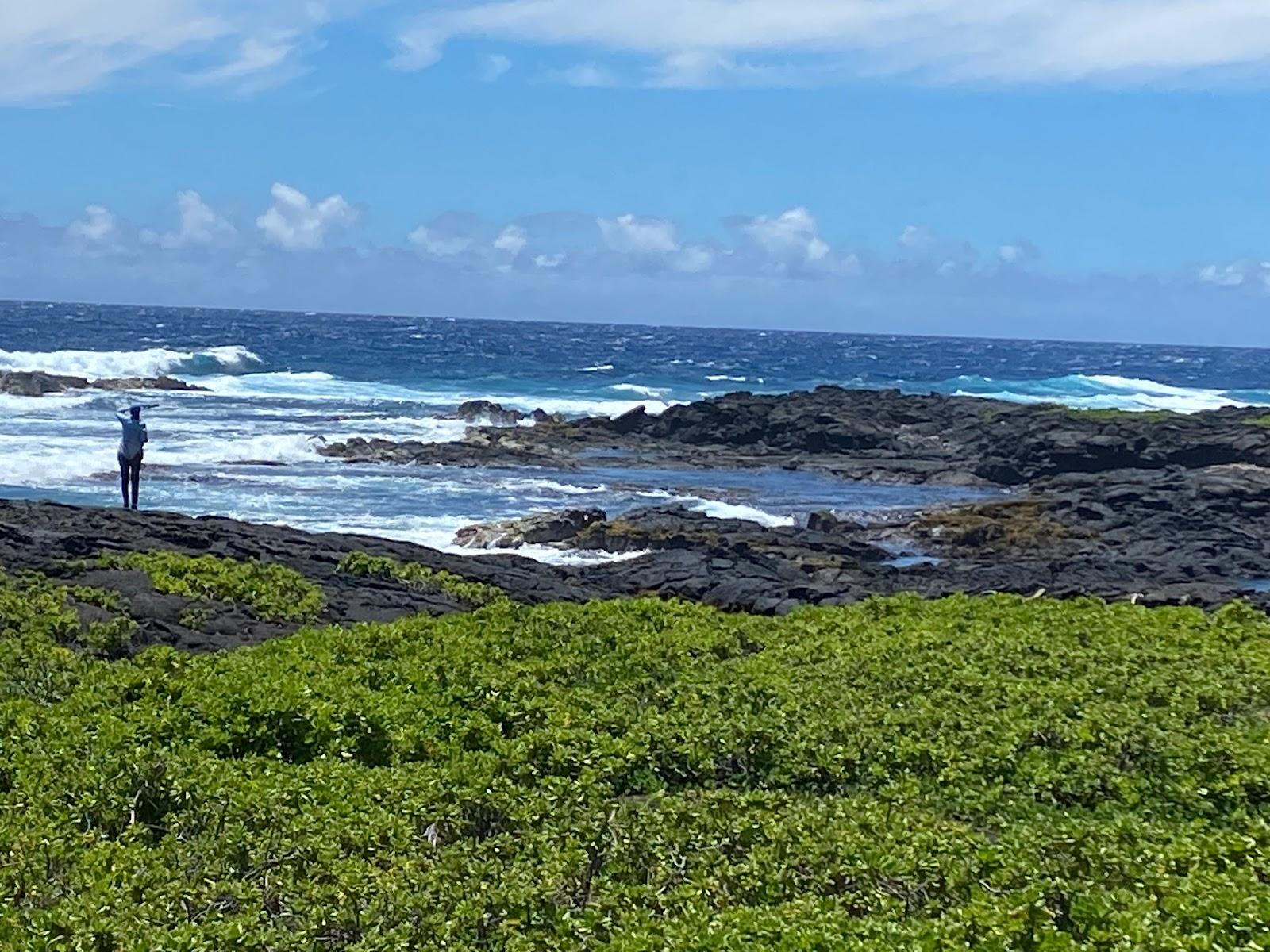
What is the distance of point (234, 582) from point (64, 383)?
47.0 meters

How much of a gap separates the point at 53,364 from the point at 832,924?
65879mm

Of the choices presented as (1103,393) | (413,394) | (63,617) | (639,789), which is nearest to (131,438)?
(63,617)

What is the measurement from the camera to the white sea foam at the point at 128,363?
66250mm

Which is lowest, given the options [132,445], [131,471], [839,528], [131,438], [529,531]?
[839,528]

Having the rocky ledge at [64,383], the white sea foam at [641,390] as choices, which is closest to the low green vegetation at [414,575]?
the rocky ledge at [64,383]

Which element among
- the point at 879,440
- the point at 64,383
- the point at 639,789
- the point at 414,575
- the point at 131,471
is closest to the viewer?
the point at 639,789

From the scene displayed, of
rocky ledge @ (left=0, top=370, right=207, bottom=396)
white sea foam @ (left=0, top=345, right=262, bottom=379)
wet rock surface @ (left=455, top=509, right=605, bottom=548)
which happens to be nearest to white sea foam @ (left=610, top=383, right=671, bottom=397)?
white sea foam @ (left=0, top=345, right=262, bottom=379)

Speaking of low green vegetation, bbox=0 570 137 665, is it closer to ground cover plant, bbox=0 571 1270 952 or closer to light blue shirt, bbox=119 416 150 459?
ground cover plant, bbox=0 571 1270 952

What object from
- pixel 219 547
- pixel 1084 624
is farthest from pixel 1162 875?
pixel 219 547

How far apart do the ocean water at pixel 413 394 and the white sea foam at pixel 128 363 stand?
0.56ft

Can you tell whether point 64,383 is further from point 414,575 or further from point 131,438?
point 414,575

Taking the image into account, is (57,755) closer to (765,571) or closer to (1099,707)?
(1099,707)

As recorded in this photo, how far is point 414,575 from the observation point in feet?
56.9

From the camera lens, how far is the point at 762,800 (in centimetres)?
845
